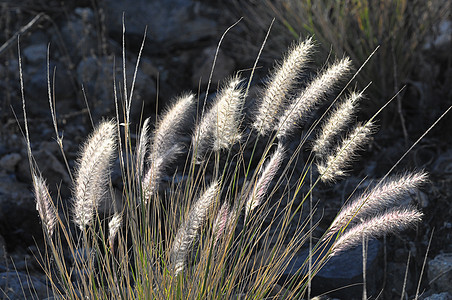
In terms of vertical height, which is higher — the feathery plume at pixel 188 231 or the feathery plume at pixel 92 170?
the feathery plume at pixel 92 170

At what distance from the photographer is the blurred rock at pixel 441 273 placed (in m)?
Answer: 2.77

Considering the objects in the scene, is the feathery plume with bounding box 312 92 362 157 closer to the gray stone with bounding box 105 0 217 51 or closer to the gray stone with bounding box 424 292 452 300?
the gray stone with bounding box 424 292 452 300

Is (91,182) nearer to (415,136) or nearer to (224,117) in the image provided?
(224,117)

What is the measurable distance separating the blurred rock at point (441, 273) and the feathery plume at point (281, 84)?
1238 millimetres

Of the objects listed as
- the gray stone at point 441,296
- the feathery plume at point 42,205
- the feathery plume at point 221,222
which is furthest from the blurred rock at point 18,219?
the gray stone at point 441,296

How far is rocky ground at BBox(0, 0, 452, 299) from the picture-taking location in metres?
2.98

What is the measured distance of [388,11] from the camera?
425cm

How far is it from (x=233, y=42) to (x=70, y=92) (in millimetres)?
1559

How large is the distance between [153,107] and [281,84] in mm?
2801

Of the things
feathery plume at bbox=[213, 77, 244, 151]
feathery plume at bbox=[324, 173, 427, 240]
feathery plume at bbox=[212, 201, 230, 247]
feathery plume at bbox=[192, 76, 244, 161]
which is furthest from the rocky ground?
feathery plume at bbox=[324, 173, 427, 240]

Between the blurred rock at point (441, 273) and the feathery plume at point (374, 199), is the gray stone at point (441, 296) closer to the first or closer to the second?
the blurred rock at point (441, 273)

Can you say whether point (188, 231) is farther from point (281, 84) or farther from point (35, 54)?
point (35, 54)

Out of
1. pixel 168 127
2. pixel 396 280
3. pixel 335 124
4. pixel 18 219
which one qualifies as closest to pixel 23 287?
pixel 18 219

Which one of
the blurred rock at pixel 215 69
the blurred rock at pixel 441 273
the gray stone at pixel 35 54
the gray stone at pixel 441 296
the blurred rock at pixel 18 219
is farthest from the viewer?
the gray stone at pixel 35 54
